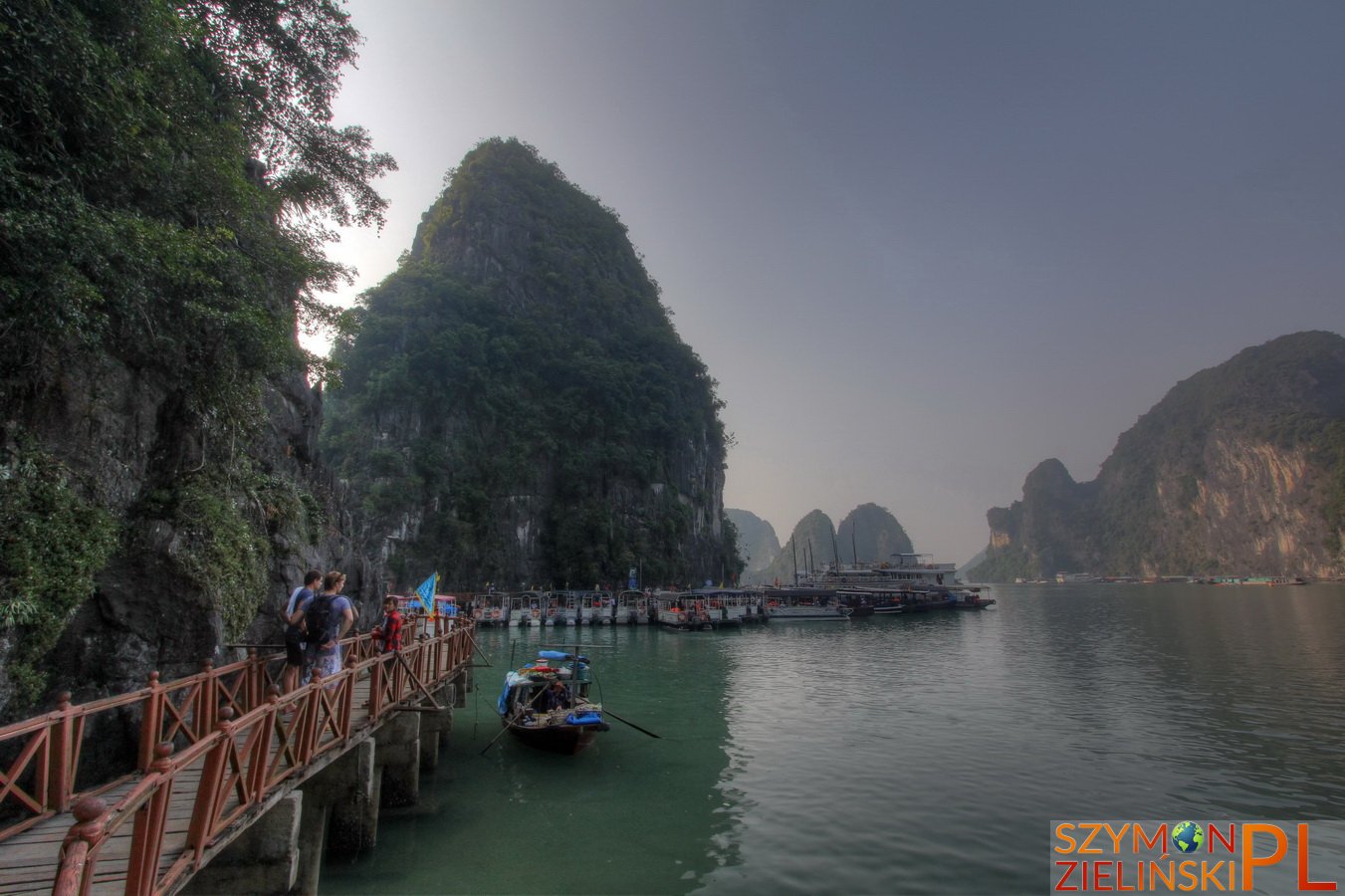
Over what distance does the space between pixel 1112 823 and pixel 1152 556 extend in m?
216

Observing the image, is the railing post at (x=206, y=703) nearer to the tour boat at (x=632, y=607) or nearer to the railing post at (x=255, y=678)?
the railing post at (x=255, y=678)

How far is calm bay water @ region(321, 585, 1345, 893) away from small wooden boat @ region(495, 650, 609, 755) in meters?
0.47

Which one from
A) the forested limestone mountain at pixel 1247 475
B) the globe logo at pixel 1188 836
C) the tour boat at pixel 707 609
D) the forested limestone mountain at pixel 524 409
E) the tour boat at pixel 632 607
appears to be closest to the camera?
the globe logo at pixel 1188 836

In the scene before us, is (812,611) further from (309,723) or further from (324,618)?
(309,723)

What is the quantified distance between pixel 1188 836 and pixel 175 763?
43.1 ft

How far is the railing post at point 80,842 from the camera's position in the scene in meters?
2.79

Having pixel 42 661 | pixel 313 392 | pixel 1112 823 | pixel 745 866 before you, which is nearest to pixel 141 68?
pixel 42 661

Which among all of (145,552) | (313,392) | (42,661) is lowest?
(42,661)

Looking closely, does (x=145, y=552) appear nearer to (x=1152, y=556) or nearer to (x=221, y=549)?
(x=221, y=549)

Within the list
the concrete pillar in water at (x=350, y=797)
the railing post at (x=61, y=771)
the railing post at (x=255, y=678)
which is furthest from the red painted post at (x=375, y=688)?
the railing post at (x=61, y=771)

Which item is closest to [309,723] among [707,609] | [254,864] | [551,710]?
[254,864]

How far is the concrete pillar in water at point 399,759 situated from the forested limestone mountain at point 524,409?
4642 cm

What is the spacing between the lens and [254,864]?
6.08 meters

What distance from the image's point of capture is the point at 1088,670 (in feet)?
85.4
